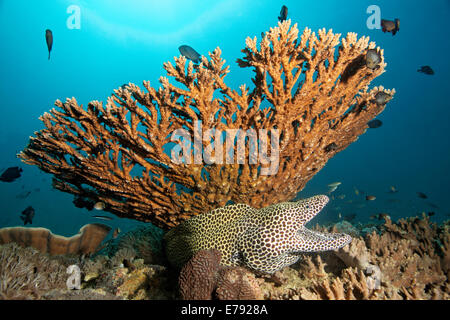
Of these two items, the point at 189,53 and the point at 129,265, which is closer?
the point at 129,265

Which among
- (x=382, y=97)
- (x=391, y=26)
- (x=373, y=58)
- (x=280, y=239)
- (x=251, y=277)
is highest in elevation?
(x=391, y=26)

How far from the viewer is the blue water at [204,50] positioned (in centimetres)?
5662

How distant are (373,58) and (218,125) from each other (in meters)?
2.39

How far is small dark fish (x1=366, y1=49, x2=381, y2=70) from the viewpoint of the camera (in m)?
2.85

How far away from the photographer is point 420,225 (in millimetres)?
4301

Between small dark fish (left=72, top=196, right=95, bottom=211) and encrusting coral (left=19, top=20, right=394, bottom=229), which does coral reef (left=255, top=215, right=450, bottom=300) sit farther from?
small dark fish (left=72, top=196, right=95, bottom=211)

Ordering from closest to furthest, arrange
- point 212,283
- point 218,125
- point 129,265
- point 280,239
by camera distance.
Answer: point 212,283
point 280,239
point 218,125
point 129,265

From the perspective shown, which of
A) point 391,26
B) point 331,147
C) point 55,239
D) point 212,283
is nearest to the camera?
point 212,283

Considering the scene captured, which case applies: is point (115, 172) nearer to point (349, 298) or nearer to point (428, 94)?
point (349, 298)

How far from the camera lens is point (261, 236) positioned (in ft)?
8.29

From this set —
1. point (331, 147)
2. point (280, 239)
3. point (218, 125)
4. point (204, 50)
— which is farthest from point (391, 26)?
point (204, 50)

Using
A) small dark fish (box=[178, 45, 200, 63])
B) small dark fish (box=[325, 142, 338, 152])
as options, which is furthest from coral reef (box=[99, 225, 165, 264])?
small dark fish (box=[178, 45, 200, 63])

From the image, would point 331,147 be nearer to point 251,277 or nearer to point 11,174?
point 251,277
